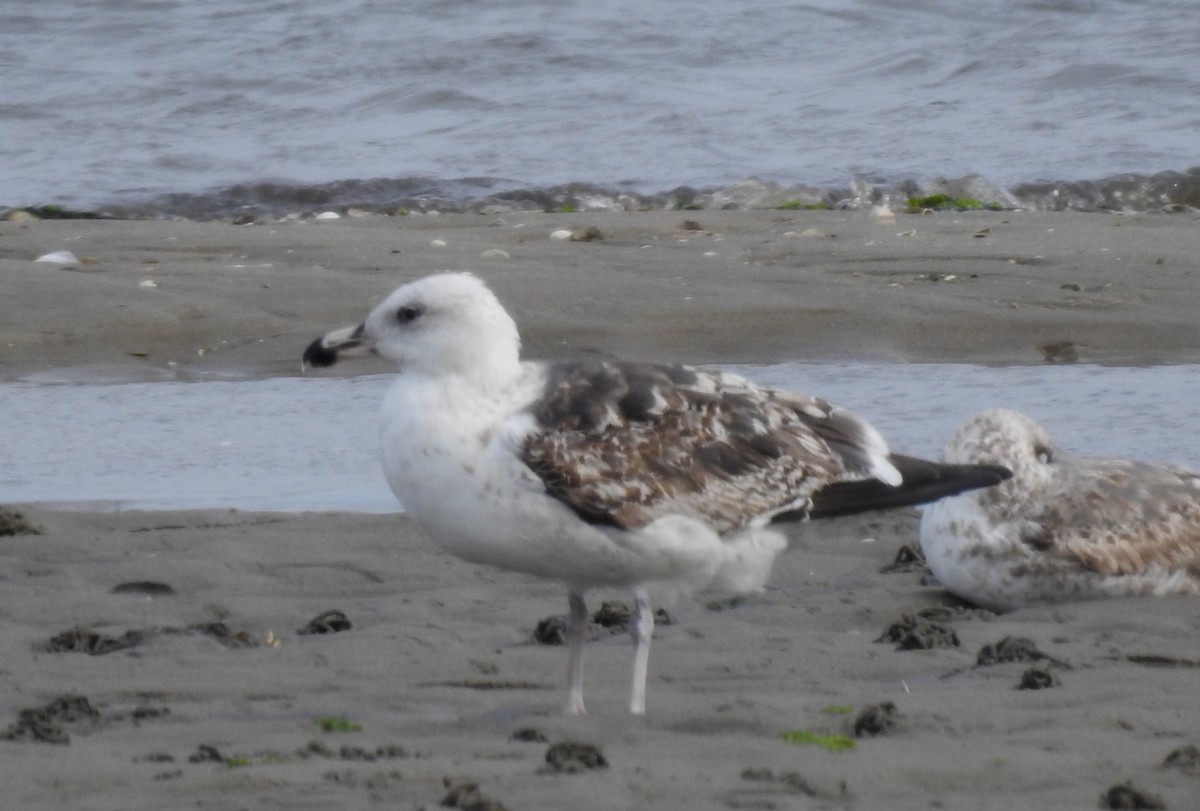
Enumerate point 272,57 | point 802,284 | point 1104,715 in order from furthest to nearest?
point 272,57
point 802,284
point 1104,715

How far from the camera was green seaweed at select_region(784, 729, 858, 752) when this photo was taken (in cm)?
414

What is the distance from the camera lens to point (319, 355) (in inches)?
196

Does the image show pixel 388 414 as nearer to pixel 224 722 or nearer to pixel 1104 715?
pixel 224 722

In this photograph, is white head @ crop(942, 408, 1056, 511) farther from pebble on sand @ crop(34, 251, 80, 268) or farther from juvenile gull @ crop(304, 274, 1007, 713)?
pebble on sand @ crop(34, 251, 80, 268)

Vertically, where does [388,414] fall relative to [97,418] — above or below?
above

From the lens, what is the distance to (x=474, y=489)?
4500mm

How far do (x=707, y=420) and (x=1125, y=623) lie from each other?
155cm

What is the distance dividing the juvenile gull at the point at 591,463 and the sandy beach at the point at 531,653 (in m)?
0.20

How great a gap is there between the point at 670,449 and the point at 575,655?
539 millimetres

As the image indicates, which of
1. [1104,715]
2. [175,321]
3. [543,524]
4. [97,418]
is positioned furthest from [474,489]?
[175,321]

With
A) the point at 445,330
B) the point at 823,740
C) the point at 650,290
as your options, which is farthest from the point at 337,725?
the point at 650,290

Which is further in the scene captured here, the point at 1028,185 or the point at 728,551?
the point at 1028,185

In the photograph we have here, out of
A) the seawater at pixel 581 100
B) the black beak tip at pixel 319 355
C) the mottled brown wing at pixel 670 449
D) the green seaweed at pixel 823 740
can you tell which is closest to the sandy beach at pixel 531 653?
the green seaweed at pixel 823 740

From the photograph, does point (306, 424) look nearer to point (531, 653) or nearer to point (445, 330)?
point (531, 653)
